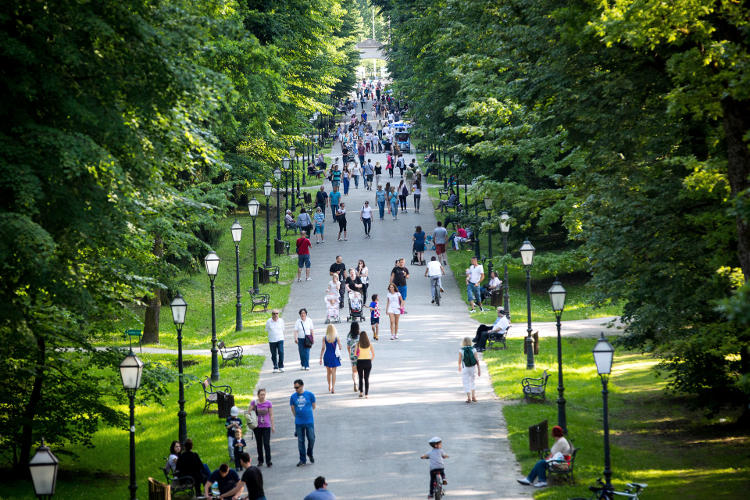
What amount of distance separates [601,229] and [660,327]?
239 cm

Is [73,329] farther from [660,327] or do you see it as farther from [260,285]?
[260,285]

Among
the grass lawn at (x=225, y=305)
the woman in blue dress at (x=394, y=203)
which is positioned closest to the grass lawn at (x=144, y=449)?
the grass lawn at (x=225, y=305)

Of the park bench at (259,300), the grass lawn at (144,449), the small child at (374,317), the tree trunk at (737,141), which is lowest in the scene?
the grass lawn at (144,449)

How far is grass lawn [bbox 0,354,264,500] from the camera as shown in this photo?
17.4 meters

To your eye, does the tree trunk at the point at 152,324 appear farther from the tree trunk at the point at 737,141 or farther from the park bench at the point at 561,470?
the tree trunk at the point at 737,141

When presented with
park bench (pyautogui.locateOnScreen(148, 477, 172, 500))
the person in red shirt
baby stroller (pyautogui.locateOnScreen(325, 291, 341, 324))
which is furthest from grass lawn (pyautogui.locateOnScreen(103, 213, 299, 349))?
park bench (pyautogui.locateOnScreen(148, 477, 172, 500))

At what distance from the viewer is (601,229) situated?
18.4 meters

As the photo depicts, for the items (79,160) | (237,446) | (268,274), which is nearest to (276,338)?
(237,446)

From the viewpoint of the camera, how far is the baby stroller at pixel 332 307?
28134 millimetres

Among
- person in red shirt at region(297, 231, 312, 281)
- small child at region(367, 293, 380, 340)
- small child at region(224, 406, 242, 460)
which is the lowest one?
small child at region(224, 406, 242, 460)

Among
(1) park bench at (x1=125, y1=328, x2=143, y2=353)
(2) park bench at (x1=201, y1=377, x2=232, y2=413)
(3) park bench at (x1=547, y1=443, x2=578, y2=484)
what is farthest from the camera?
(1) park bench at (x1=125, y1=328, x2=143, y2=353)

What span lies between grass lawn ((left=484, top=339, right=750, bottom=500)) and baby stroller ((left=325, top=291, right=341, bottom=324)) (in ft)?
17.4

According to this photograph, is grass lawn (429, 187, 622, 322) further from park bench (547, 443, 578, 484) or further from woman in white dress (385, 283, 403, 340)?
park bench (547, 443, 578, 484)

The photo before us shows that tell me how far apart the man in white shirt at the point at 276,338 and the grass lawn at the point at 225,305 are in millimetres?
3943
